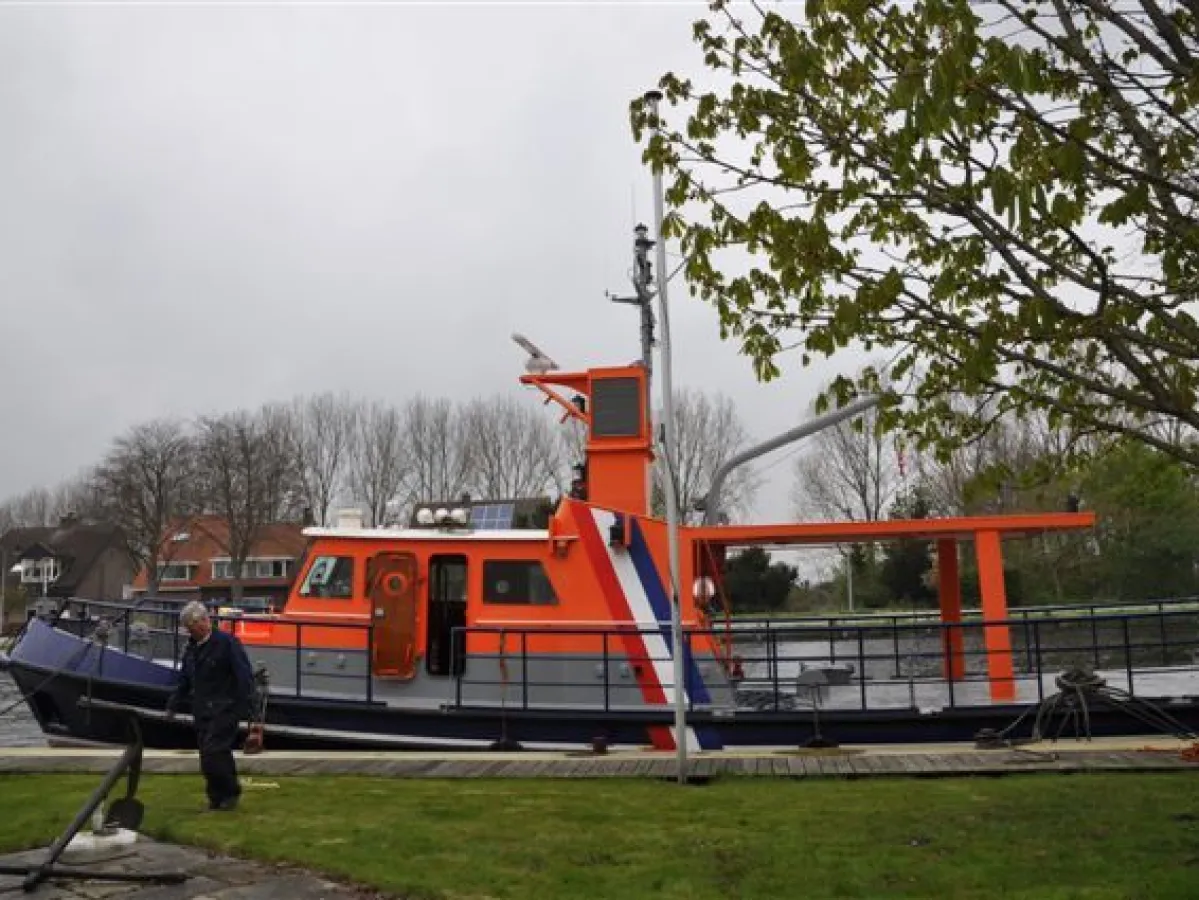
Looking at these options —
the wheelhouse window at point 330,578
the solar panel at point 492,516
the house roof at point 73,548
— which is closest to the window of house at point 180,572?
the house roof at point 73,548

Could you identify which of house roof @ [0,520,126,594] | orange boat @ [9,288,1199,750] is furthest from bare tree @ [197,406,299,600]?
orange boat @ [9,288,1199,750]

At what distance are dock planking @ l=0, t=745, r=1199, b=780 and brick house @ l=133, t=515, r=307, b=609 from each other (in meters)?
51.7

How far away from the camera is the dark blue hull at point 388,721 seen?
10383 mm

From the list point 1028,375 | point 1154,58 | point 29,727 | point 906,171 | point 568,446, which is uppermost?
point 568,446

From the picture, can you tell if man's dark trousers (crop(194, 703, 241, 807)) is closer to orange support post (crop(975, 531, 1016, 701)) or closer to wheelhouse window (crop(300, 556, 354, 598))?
wheelhouse window (crop(300, 556, 354, 598))

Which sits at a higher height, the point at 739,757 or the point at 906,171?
the point at 906,171

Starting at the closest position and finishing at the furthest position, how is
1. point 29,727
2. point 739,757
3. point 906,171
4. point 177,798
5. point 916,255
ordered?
1. point 906,171
2. point 916,255
3. point 177,798
4. point 739,757
5. point 29,727

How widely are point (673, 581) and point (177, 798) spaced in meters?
3.99

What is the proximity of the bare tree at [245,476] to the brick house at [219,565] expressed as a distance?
855 centimetres

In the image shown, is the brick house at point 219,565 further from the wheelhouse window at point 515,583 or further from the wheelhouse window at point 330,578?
the wheelhouse window at point 515,583

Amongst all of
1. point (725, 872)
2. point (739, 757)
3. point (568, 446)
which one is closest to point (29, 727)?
point (739, 757)

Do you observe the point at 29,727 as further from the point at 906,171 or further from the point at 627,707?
the point at 906,171

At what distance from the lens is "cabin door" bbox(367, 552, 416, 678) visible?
438 inches

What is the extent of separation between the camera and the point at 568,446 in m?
47.1
